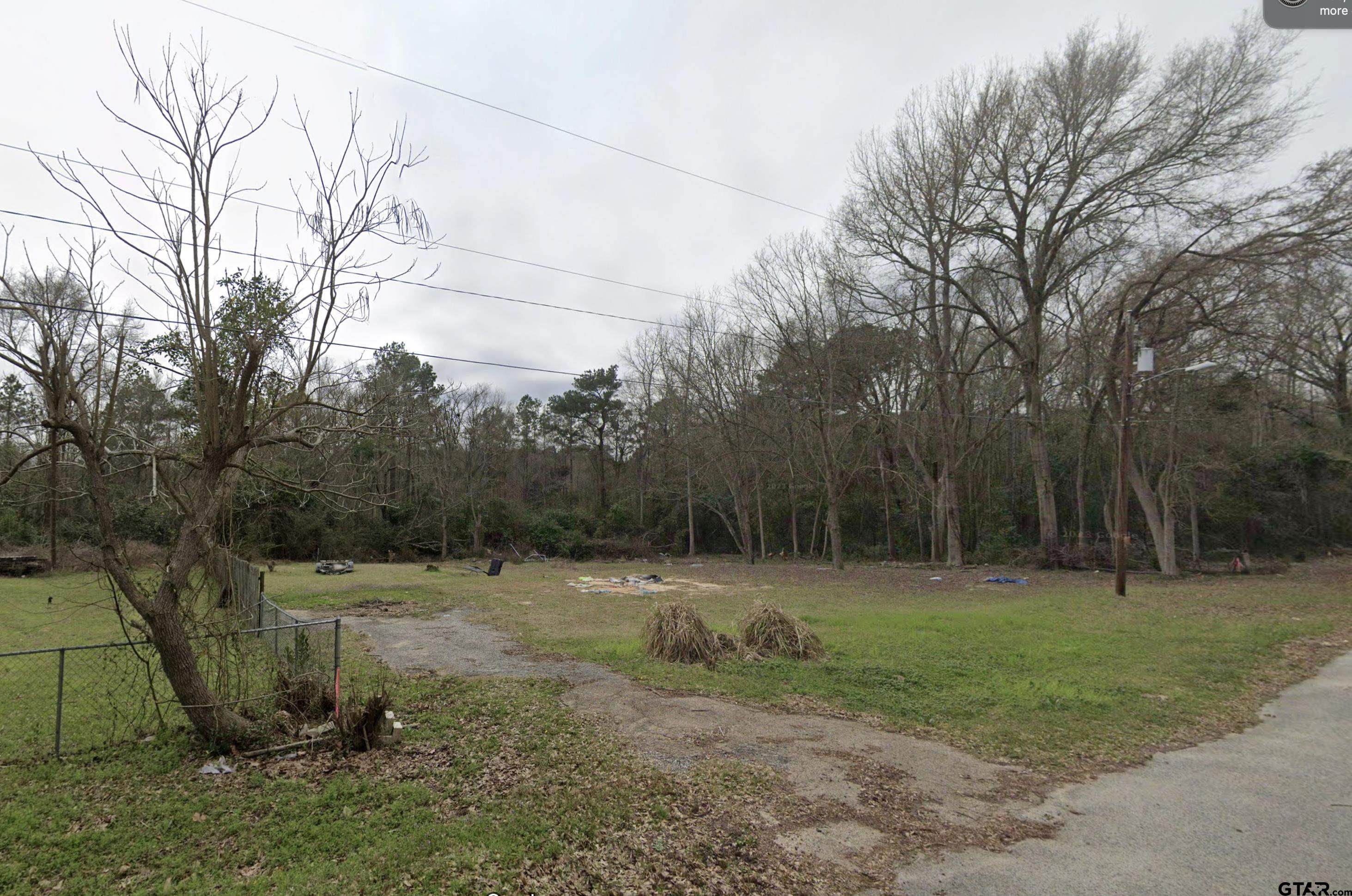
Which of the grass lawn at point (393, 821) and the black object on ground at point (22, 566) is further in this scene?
the black object on ground at point (22, 566)

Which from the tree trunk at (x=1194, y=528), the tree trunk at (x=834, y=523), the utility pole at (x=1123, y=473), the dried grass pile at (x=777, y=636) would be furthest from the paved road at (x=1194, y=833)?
the tree trunk at (x=834, y=523)

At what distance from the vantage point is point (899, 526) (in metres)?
34.4

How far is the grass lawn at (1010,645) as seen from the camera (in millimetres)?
7109

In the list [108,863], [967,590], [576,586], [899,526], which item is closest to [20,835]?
[108,863]

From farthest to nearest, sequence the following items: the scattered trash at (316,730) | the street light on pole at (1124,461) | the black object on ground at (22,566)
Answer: the black object on ground at (22,566)
the street light on pole at (1124,461)
the scattered trash at (316,730)

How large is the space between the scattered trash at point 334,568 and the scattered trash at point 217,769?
848 inches

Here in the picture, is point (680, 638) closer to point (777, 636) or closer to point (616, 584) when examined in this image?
point (777, 636)

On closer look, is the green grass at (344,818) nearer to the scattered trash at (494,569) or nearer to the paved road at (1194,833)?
the paved road at (1194,833)

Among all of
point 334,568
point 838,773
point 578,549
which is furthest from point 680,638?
point 578,549

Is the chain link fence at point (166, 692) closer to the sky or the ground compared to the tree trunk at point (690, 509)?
closer to the ground

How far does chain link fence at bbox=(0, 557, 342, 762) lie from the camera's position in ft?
20.2

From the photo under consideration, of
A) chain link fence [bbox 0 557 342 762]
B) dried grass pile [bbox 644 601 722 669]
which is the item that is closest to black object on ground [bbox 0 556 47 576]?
chain link fence [bbox 0 557 342 762]

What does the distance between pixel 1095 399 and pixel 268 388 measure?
24616 mm

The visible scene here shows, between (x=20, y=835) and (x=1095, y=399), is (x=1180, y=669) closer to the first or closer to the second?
(x=20, y=835)
